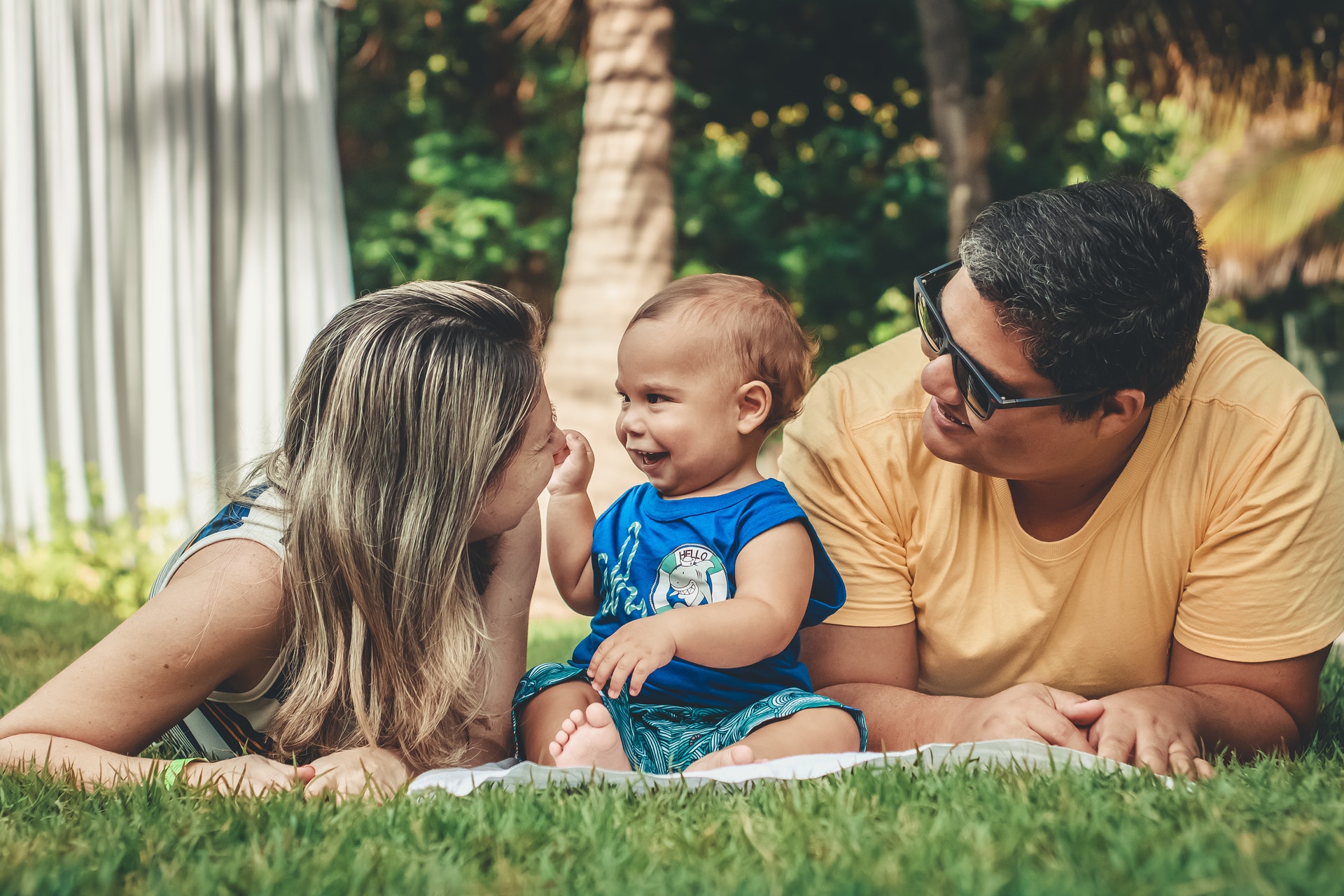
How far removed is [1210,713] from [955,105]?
827cm

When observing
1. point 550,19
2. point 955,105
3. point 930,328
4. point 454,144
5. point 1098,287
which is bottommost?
point 930,328

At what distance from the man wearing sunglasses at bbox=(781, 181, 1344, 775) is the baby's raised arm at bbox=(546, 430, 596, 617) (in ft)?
1.92

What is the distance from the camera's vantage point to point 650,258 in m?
8.93

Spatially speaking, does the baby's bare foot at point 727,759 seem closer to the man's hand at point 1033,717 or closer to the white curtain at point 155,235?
the man's hand at point 1033,717

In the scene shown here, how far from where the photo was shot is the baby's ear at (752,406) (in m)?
2.94

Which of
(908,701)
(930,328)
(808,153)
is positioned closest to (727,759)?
(908,701)

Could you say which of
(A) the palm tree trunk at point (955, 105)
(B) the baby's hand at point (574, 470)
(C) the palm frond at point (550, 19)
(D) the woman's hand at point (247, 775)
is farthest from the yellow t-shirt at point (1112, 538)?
(C) the palm frond at point (550, 19)

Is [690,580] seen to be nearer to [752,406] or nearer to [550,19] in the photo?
[752,406]

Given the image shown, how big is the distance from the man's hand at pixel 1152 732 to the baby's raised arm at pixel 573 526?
133cm

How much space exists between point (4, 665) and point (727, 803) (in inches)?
137

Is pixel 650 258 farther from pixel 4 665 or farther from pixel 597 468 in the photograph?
pixel 4 665

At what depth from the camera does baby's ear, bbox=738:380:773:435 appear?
9.66 ft

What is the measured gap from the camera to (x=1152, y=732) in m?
2.53

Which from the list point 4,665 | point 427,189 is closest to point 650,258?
point 4,665
